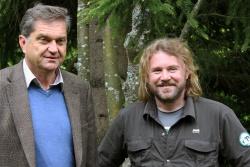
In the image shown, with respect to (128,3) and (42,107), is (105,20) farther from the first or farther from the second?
(42,107)

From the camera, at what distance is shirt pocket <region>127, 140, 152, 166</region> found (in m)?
3.80

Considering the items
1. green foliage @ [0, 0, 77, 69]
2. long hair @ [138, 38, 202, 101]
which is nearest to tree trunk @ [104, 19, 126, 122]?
green foliage @ [0, 0, 77, 69]

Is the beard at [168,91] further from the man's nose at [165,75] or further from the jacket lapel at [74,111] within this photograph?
the jacket lapel at [74,111]

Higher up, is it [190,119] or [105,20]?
[105,20]

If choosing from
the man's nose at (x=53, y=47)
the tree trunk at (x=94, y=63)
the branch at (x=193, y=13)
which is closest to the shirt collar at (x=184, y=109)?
the man's nose at (x=53, y=47)

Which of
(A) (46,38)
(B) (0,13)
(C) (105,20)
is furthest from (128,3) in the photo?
(B) (0,13)

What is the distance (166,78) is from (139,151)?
515 mm

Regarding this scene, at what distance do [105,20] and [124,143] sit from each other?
3.40 ft

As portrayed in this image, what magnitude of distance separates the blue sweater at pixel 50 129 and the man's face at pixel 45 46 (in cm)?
18

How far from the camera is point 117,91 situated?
6539 mm

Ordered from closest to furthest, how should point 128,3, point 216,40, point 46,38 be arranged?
point 46,38 → point 128,3 → point 216,40

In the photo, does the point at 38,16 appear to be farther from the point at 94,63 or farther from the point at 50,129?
the point at 94,63

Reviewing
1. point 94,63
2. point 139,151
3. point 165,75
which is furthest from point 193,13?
point 94,63

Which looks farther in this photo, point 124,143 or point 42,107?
point 124,143
